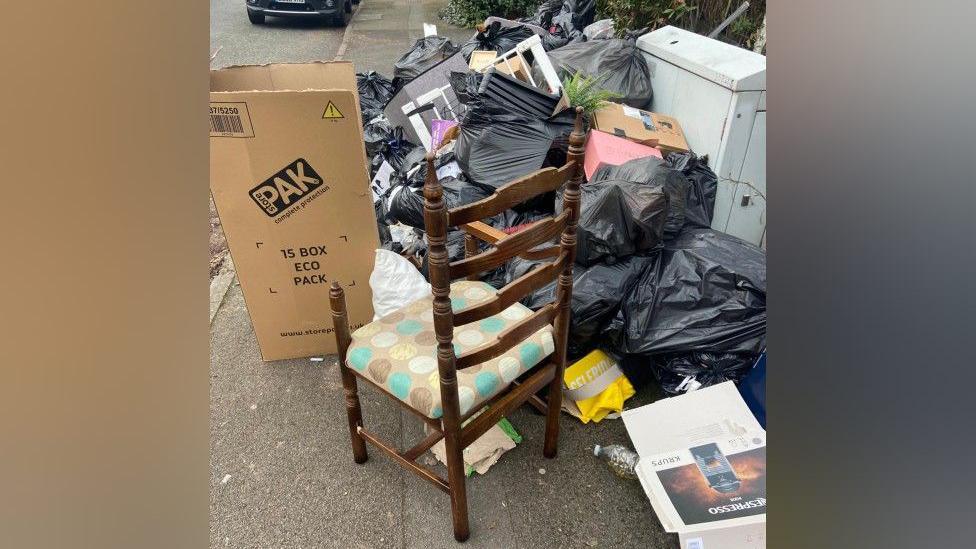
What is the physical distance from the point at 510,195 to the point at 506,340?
1.27 ft

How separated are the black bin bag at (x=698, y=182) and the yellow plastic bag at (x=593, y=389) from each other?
32.8 inches

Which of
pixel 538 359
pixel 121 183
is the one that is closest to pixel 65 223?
pixel 121 183

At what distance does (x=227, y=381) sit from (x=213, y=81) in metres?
1.26

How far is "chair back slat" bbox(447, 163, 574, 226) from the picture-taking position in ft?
4.18

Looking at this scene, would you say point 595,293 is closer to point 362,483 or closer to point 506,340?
point 506,340

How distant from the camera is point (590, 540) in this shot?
177 centimetres

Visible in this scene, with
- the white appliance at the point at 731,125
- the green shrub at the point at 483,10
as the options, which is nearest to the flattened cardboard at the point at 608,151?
the white appliance at the point at 731,125

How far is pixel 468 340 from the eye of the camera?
1.73 m

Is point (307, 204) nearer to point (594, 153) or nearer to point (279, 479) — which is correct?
point (279, 479)

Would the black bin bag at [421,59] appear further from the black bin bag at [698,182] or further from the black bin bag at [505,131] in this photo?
the black bin bag at [698,182]

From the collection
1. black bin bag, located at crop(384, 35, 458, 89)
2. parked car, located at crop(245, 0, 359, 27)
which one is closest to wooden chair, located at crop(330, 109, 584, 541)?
black bin bag, located at crop(384, 35, 458, 89)

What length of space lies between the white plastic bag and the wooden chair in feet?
0.78

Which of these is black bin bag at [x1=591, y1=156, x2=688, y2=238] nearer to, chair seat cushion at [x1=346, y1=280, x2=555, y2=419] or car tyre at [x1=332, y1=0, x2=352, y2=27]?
chair seat cushion at [x1=346, y1=280, x2=555, y2=419]

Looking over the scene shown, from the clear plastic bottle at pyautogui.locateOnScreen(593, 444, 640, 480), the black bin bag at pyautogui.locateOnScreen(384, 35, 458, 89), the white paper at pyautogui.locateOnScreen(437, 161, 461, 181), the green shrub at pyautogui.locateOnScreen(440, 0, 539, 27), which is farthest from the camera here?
the green shrub at pyautogui.locateOnScreen(440, 0, 539, 27)
